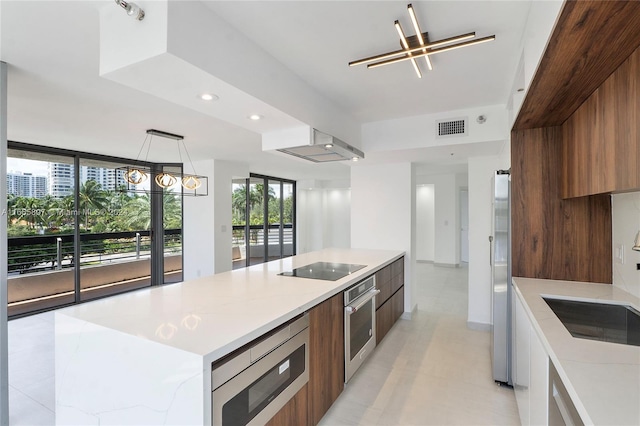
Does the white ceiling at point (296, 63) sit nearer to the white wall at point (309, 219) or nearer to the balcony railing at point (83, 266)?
the balcony railing at point (83, 266)

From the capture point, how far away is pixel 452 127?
332 centimetres

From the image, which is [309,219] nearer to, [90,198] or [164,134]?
[90,198]

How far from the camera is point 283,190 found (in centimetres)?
863

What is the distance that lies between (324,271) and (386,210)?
6.34 ft

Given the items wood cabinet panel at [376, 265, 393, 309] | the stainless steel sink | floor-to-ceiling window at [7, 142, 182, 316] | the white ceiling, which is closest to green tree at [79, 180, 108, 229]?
floor-to-ceiling window at [7, 142, 182, 316]

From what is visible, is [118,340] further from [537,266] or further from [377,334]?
[537,266]

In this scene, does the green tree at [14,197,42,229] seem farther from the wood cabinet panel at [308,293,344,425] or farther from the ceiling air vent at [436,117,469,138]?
the ceiling air vent at [436,117,469,138]

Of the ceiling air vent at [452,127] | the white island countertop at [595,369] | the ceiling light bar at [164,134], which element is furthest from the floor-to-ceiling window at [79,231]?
the white island countertop at [595,369]

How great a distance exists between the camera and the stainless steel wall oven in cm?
235

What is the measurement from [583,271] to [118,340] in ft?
9.61

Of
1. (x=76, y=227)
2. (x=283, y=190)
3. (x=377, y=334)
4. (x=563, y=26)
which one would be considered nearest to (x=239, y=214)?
(x=283, y=190)

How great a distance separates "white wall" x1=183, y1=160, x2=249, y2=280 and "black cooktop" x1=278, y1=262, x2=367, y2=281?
124 inches

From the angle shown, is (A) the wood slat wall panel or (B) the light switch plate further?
(B) the light switch plate

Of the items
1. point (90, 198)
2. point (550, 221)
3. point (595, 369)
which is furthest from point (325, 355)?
Result: point (90, 198)
